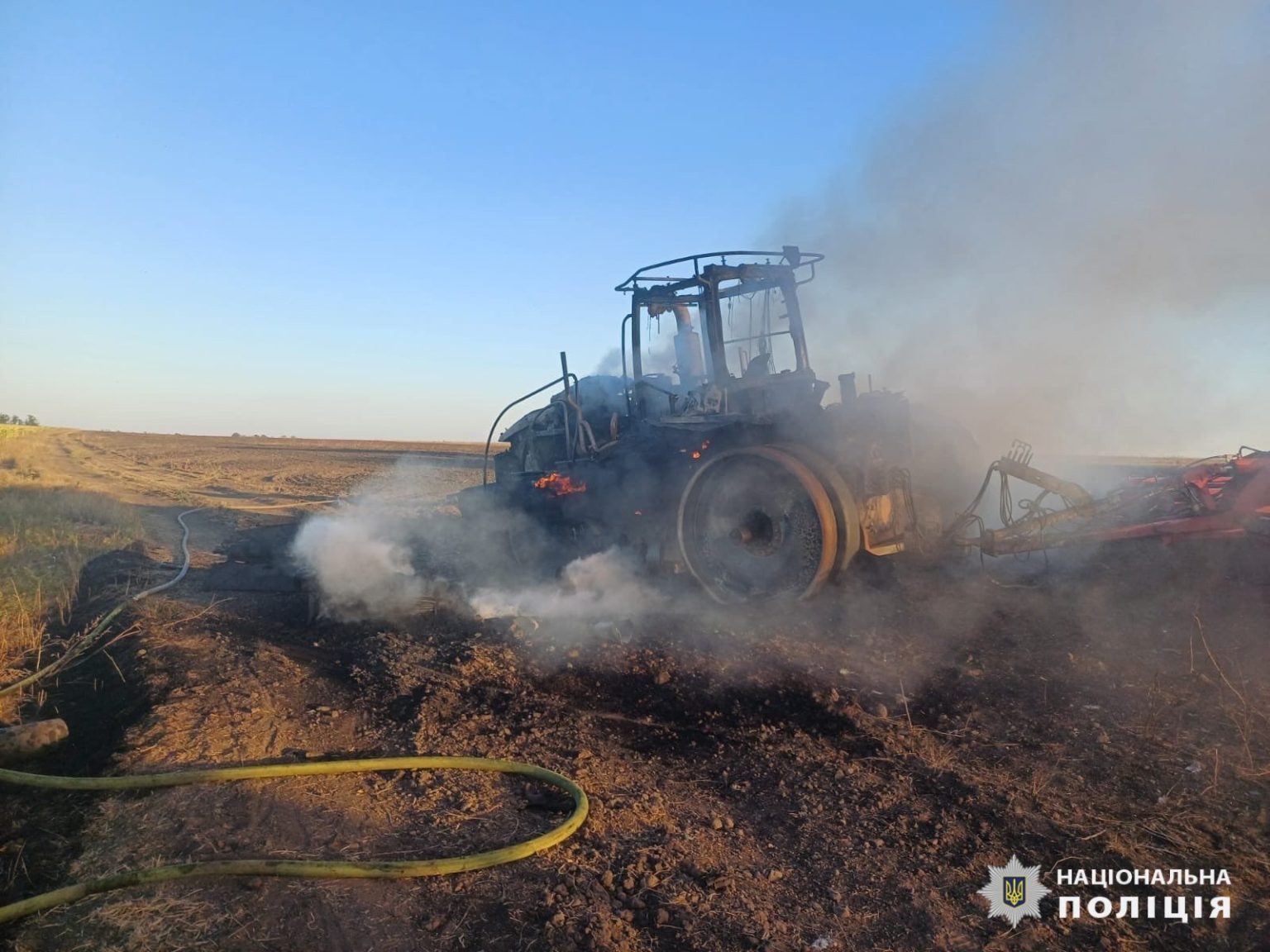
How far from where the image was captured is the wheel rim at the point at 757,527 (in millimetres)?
6602

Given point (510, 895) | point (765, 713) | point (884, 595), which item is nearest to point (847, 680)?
point (765, 713)

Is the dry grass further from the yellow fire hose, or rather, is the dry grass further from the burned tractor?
the burned tractor

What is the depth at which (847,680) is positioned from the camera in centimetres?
546

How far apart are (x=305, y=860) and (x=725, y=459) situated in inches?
205

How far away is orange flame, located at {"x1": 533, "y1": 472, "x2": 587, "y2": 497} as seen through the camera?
9.09 m

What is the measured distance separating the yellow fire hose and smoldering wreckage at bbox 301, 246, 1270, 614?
11.9 feet

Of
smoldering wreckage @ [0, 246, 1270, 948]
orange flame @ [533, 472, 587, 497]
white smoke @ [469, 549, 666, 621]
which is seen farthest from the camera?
orange flame @ [533, 472, 587, 497]

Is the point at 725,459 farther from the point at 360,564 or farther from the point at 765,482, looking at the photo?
the point at 360,564

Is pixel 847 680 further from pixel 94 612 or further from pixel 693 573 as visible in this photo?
pixel 94 612

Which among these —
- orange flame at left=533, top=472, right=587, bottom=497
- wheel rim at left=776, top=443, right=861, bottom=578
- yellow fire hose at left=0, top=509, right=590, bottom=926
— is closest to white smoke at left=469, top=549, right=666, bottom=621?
orange flame at left=533, top=472, right=587, bottom=497

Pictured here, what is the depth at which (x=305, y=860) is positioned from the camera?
3.04 meters

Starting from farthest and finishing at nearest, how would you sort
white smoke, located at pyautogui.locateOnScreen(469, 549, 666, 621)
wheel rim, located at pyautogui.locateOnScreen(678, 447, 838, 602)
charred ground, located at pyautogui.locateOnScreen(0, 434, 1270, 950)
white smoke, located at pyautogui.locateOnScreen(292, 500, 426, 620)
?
white smoke, located at pyautogui.locateOnScreen(292, 500, 426, 620) < white smoke, located at pyautogui.locateOnScreen(469, 549, 666, 621) < wheel rim, located at pyautogui.locateOnScreen(678, 447, 838, 602) < charred ground, located at pyautogui.locateOnScreen(0, 434, 1270, 950)

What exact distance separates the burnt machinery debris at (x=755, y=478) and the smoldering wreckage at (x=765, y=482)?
0.02 meters

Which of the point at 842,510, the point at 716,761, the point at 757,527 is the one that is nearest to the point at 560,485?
the point at 757,527
